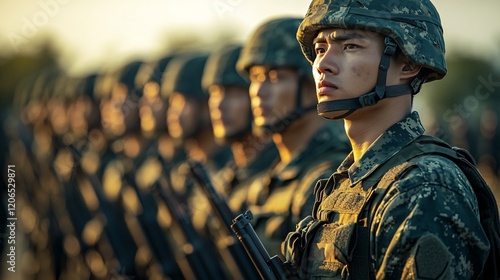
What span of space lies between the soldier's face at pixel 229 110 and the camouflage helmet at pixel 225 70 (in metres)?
0.05

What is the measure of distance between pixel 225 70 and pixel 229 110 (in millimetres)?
503

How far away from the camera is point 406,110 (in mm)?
4539

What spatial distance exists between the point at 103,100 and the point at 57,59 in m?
25.0

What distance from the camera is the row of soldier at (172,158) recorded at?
7208 millimetres

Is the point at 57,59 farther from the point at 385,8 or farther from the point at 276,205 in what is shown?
the point at 385,8

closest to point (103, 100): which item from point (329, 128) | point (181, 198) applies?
point (181, 198)

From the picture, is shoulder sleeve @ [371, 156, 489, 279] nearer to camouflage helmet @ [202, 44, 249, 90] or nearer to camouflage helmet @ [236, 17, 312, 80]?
camouflage helmet @ [236, 17, 312, 80]

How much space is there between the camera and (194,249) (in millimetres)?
8180

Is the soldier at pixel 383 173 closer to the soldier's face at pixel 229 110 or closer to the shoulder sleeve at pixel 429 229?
the shoulder sleeve at pixel 429 229

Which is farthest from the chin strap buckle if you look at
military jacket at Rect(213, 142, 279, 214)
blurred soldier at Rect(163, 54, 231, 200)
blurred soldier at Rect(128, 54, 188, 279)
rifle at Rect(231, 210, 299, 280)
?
blurred soldier at Rect(163, 54, 231, 200)

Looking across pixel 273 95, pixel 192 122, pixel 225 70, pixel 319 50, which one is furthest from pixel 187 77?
pixel 319 50

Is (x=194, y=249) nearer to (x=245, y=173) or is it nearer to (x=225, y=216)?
(x=245, y=173)

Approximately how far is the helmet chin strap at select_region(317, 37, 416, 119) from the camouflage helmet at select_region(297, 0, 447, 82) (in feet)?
0.22

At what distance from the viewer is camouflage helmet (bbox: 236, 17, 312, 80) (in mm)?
7371
